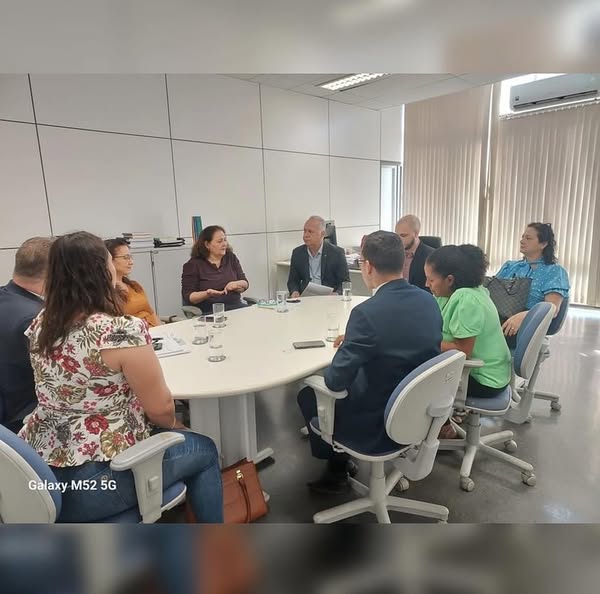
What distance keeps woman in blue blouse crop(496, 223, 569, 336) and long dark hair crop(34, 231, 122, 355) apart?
2.58 metres

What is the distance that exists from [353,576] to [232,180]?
4839mm

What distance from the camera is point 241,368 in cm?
201

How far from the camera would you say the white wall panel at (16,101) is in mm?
3273

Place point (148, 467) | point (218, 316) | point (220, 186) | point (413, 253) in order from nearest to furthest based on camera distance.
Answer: point (148, 467)
point (218, 316)
point (413, 253)
point (220, 186)

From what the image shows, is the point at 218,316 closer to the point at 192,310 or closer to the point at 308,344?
the point at 308,344

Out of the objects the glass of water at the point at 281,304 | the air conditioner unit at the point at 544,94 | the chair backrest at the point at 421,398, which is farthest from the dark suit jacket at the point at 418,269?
the air conditioner unit at the point at 544,94

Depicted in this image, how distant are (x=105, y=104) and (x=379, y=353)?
3.50 m

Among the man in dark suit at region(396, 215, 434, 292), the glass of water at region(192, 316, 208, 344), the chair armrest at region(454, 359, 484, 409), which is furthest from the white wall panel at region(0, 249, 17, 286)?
the chair armrest at region(454, 359, 484, 409)

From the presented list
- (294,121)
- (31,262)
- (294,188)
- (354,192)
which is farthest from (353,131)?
(31,262)

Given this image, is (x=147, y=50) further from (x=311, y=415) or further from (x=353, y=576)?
(x=311, y=415)

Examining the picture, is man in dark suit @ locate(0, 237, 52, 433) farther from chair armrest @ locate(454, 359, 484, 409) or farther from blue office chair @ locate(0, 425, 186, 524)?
chair armrest @ locate(454, 359, 484, 409)

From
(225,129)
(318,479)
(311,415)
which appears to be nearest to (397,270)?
(311,415)

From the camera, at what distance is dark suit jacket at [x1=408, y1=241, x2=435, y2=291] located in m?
3.70

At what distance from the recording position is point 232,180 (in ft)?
15.6
